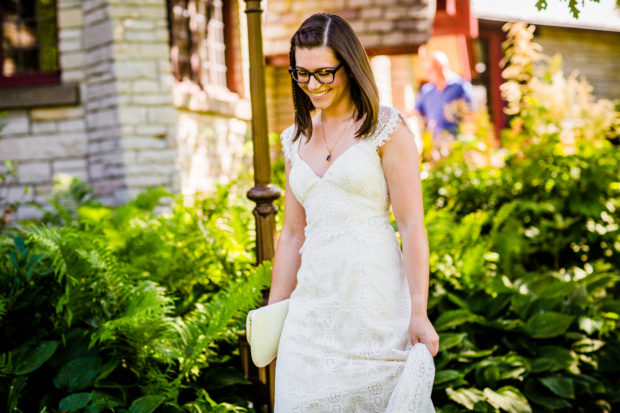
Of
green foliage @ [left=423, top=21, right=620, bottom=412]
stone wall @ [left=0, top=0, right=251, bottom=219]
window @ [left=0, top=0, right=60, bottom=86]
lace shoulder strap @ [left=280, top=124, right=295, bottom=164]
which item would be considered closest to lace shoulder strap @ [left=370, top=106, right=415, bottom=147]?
lace shoulder strap @ [left=280, top=124, right=295, bottom=164]

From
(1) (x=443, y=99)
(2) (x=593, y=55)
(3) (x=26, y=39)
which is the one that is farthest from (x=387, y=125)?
(2) (x=593, y=55)

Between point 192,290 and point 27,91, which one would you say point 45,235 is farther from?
point 27,91

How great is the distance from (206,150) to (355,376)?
17.5 feet

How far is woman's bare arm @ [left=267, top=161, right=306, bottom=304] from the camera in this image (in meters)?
2.54

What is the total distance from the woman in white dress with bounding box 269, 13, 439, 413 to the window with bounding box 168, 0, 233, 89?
16.8ft

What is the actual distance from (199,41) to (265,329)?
5.71m

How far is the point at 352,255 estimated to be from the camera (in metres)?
2.31

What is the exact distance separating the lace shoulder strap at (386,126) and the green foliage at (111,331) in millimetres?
1073

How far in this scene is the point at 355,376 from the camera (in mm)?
2258

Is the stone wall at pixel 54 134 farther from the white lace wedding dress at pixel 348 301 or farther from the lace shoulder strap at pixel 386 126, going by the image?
the lace shoulder strap at pixel 386 126

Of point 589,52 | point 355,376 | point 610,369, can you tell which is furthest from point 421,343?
point 589,52

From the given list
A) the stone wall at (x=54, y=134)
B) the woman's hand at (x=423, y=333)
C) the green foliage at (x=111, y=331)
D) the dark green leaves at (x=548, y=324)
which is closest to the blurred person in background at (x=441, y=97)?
the stone wall at (x=54, y=134)

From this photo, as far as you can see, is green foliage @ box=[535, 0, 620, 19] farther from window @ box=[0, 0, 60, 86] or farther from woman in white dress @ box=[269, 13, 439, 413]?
window @ box=[0, 0, 60, 86]

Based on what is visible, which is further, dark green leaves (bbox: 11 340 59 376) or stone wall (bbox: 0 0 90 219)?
stone wall (bbox: 0 0 90 219)
